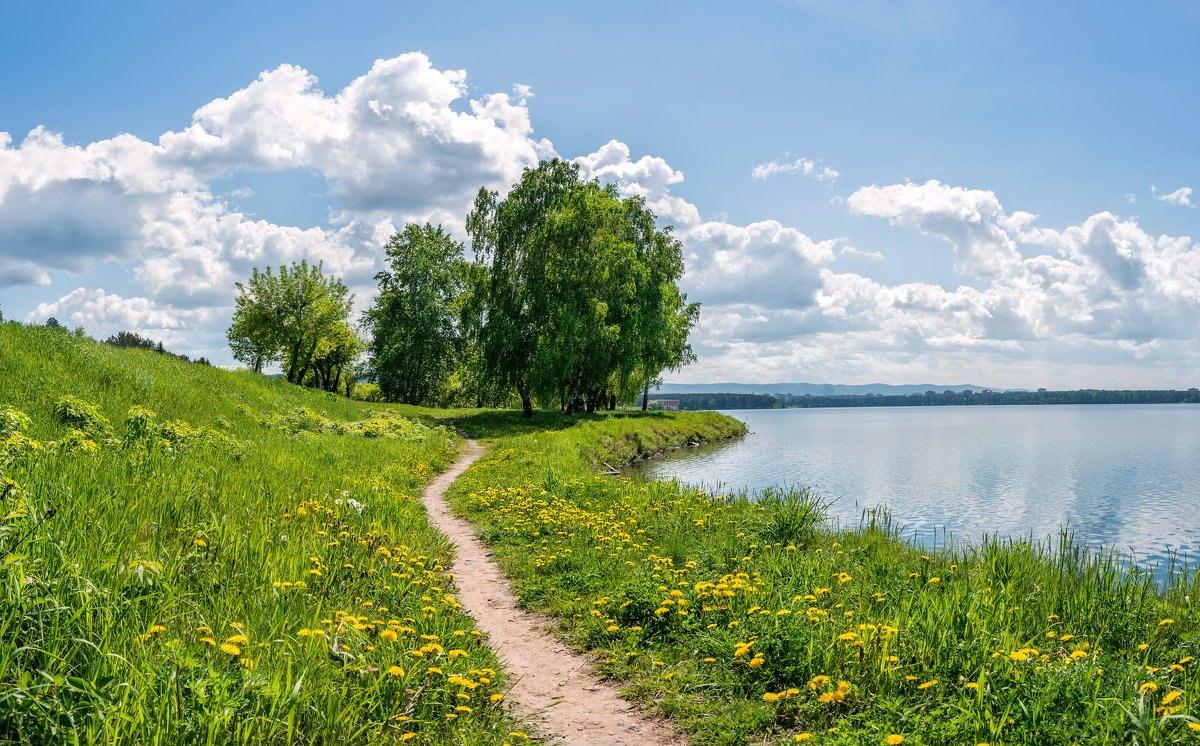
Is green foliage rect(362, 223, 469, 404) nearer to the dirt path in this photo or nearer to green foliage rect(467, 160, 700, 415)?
green foliage rect(467, 160, 700, 415)

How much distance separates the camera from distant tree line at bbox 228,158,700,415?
4175cm

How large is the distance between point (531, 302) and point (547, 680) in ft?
119

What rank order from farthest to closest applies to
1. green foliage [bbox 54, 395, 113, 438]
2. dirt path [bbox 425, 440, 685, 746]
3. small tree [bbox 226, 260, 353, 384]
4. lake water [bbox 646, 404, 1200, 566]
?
1. small tree [bbox 226, 260, 353, 384]
2. lake water [bbox 646, 404, 1200, 566]
3. green foliage [bbox 54, 395, 113, 438]
4. dirt path [bbox 425, 440, 685, 746]

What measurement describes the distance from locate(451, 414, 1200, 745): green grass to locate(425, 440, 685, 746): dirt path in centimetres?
24

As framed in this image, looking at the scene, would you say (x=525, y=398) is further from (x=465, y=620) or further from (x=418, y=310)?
(x=465, y=620)

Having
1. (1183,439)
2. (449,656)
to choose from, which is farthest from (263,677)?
(1183,439)

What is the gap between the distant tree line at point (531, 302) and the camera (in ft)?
137

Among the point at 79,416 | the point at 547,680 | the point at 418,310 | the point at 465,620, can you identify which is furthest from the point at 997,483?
the point at 418,310

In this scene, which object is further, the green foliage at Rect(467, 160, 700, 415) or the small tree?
the small tree

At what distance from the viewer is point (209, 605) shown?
592 centimetres

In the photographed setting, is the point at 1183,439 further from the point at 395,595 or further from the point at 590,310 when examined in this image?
the point at 395,595

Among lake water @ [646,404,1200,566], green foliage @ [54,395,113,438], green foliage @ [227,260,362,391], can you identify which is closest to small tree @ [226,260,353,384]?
green foliage @ [227,260,362,391]

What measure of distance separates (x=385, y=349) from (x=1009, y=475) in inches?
1943

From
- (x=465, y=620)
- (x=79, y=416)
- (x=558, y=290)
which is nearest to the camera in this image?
(x=465, y=620)
